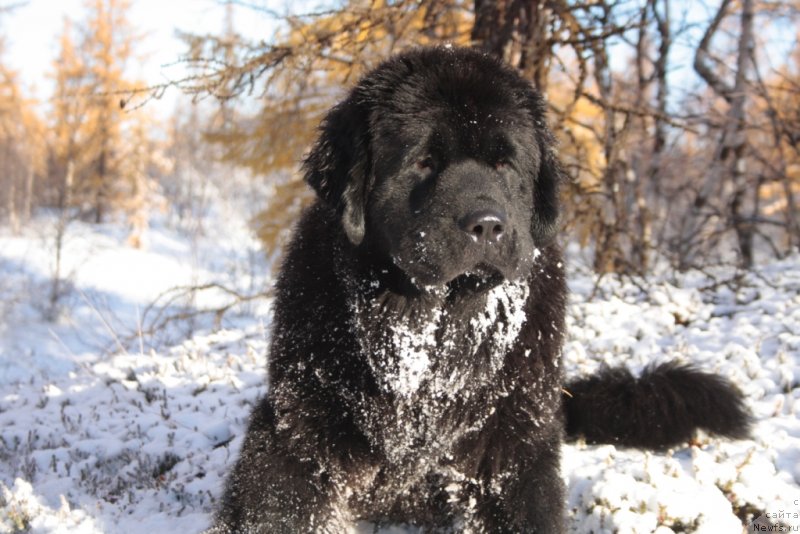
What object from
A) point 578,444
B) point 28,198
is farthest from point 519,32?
point 28,198

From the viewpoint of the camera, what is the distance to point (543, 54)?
6.22 m

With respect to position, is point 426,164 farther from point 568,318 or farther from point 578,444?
point 568,318

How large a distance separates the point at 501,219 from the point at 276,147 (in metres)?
7.95

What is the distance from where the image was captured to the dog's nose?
2086 mm

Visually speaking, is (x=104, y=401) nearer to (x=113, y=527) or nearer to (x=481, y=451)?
(x=113, y=527)

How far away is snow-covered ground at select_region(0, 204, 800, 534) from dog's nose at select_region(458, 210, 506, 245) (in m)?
1.32

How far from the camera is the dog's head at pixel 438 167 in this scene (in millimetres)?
2170

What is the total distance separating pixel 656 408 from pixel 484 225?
1.70 metres

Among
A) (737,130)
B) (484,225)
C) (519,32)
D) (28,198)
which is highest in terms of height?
(519,32)

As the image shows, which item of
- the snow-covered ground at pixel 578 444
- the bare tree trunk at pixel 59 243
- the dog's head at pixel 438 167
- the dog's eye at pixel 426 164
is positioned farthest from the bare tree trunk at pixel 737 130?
the bare tree trunk at pixel 59 243

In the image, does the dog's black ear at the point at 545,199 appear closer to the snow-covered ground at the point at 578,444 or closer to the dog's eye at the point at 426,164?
the dog's eye at the point at 426,164

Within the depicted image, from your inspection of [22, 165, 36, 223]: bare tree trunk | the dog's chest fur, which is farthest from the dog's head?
[22, 165, 36, 223]: bare tree trunk

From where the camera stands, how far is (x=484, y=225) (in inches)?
82.1

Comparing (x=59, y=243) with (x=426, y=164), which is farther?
(x=59, y=243)
